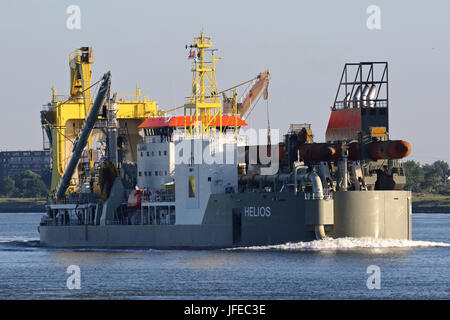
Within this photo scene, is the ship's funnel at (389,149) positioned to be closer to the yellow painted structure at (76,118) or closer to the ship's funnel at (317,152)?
the ship's funnel at (317,152)

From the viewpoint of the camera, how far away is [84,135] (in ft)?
225

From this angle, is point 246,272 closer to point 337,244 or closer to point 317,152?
point 337,244

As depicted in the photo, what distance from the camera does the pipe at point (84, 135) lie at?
66688 millimetres

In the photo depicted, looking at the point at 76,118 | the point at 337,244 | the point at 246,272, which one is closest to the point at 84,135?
the point at 76,118

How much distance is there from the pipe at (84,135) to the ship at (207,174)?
0.08 meters

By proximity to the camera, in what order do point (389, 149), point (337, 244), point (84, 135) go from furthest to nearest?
point (84, 135)
point (389, 149)
point (337, 244)

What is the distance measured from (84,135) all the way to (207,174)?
32.6 ft

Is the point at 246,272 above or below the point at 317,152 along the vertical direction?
below

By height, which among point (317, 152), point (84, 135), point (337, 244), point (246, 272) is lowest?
point (246, 272)

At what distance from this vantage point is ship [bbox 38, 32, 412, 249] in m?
59.1

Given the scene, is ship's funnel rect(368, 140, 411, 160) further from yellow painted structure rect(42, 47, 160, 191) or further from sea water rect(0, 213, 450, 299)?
yellow painted structure rect(42, 47, 160, 191)

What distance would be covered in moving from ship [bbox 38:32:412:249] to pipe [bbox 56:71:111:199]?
8 centimetres

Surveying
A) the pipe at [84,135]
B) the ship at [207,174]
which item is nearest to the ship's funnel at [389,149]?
the ship at [207,174]
